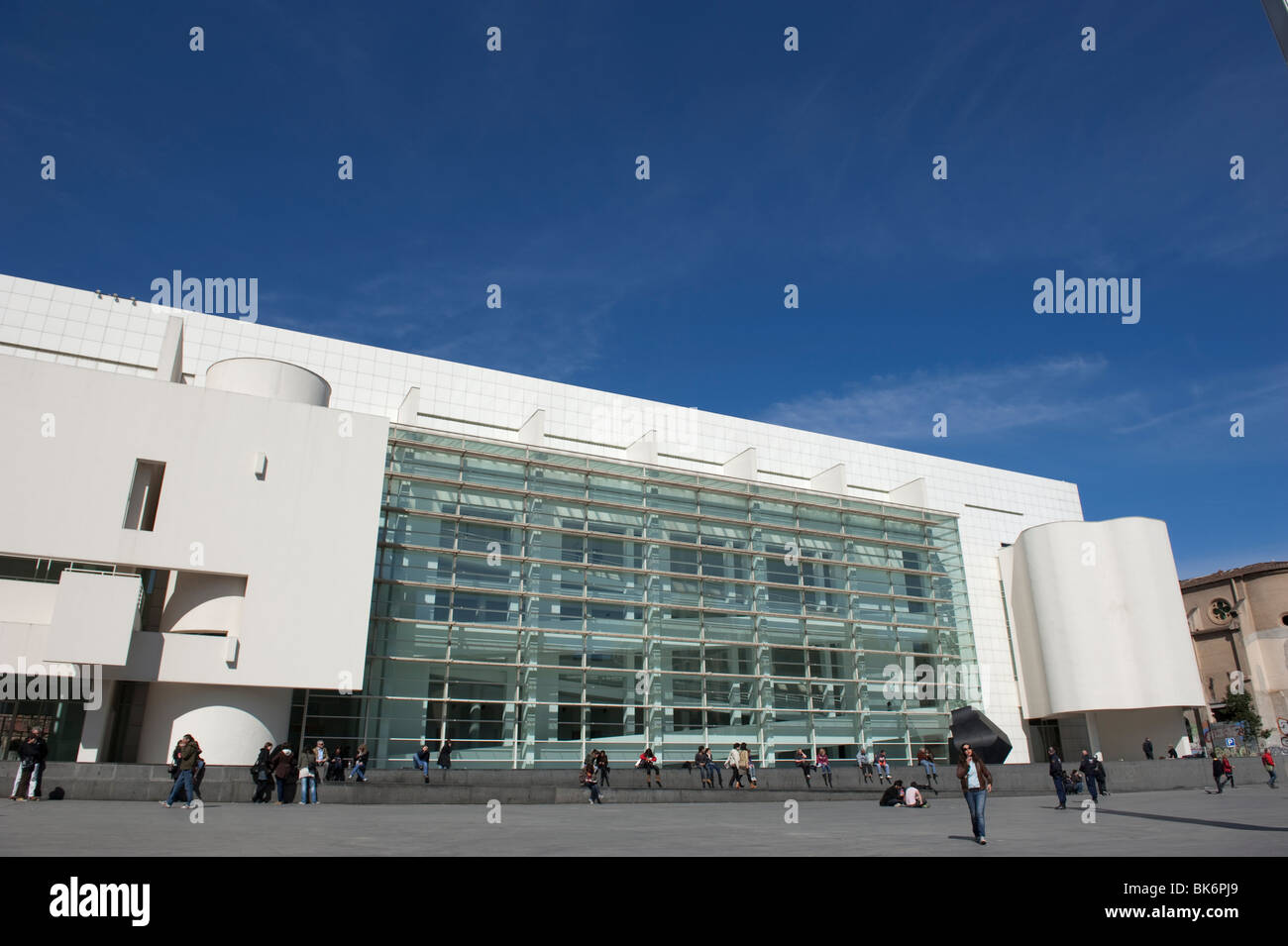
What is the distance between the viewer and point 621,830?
12734 mm

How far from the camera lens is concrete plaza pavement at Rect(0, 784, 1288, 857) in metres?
9.33

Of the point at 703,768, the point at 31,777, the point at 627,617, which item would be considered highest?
the point at 627,617

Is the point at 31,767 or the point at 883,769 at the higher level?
the point at 31,767

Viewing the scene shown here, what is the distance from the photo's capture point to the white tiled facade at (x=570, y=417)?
27734mm

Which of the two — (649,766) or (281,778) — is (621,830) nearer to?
(281,778)

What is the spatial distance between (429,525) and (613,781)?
34.5 feet

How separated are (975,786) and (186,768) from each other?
44.7 feet

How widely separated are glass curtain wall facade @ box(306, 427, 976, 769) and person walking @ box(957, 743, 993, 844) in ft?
59.3

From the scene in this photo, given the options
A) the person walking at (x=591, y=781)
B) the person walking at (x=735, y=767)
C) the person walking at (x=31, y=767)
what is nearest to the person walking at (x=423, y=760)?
the person walking at (x=591, y=781)

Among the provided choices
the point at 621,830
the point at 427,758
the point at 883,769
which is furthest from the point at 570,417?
the point at 621,830

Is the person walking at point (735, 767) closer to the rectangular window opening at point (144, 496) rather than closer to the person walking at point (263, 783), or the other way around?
the person walking at point (263, 783)

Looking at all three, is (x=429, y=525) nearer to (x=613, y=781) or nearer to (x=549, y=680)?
(x=549, y=680)
